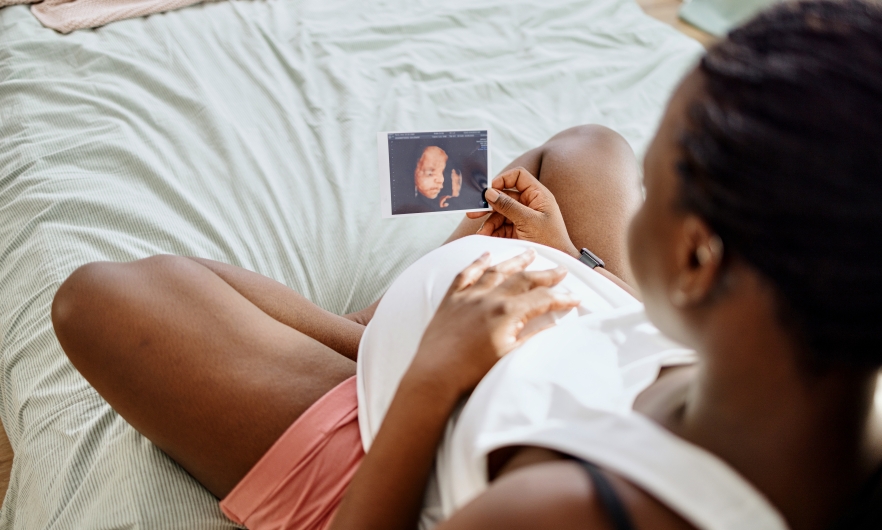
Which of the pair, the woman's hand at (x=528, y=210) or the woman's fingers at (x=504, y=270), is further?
the woman's hand at (x=528, y=210)

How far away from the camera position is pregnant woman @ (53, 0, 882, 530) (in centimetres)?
44

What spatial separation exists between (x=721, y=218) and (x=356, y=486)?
0.45 m

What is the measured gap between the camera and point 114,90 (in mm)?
1454

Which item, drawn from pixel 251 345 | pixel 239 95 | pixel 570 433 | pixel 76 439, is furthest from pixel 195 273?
pixel 239 95

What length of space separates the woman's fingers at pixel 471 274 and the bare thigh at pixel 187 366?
198 mm

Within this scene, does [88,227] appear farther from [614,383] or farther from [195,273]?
[614,383]

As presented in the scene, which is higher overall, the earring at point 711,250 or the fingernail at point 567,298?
the earring at point 711,250

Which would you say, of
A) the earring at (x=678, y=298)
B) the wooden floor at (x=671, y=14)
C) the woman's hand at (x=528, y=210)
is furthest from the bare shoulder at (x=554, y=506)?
the wooden floor at (x=671, y=14)

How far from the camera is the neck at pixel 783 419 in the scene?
0.49m

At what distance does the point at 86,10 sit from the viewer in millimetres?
1676

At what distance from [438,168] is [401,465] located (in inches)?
27.3

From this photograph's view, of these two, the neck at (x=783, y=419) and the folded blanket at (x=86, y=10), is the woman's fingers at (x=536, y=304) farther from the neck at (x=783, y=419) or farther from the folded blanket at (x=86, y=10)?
the folded blanket at (x=86, y=10)

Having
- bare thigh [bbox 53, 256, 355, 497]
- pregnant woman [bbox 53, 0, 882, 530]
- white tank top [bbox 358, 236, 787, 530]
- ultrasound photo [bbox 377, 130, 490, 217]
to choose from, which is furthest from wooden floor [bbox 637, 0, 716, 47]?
bare thigh [bbox 53, 256, 355, 497]

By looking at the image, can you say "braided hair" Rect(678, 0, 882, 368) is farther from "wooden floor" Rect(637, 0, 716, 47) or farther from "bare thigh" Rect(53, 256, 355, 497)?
"wooden floor" Rect(637, 0, 716, 47)
